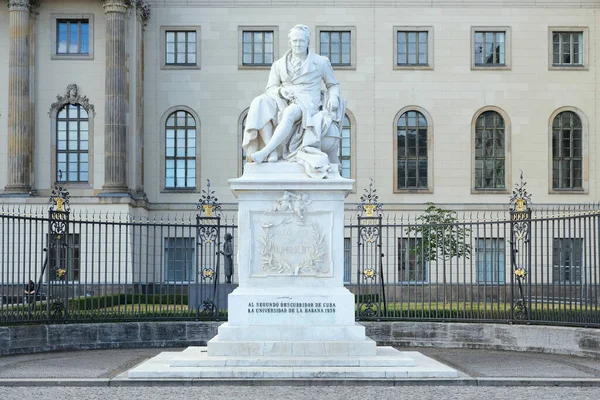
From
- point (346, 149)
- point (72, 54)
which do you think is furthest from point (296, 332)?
point (72, 54)

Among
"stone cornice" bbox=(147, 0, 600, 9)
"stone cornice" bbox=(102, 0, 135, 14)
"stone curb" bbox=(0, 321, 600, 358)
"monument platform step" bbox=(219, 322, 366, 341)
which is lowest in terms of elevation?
"stone curb" bbox=(0, 321, 600, 358)

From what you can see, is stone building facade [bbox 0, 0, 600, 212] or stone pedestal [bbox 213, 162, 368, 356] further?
stone building facade [bbox 0, 0, 600, 212]

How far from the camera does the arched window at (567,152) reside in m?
54.5

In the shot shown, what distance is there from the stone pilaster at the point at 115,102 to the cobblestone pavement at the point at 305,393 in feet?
118

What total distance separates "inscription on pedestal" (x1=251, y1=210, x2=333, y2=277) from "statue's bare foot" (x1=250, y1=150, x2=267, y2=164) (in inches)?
30.9

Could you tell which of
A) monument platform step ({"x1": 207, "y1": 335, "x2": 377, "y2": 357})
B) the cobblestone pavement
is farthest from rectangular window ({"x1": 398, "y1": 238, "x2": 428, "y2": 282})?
the cobblestone pavement

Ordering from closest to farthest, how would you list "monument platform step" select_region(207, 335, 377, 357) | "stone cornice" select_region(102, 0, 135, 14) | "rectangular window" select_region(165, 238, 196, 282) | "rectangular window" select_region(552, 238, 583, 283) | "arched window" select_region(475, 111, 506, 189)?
"monument platform step" select_region(207, 335, 377, 357) < "rectangular window" select_region(552, 238, 583, 283) < "rectangular window" select_region(165, 238, 196, 282) < "stone cornice" select_region(102, 0, 135, 14) < "arched window" select_region(475, 111, 506, 189)

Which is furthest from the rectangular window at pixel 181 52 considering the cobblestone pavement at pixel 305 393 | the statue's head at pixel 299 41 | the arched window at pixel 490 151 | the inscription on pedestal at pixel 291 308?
the cobblestone pavement at pixel 305 393

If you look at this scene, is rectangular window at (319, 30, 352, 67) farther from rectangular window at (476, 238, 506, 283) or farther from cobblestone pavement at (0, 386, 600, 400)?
cobblestone pavement at (0, 386, 600, 400)

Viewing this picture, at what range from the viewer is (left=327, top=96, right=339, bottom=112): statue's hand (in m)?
17.6

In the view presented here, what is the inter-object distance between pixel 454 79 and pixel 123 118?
50.7 ft

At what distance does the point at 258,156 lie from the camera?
17078 millimetres

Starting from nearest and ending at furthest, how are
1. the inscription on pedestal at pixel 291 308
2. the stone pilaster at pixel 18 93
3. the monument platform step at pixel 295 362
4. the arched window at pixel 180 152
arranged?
the monument platform step at pixel 295 362
the inscription on pedestal at pixel 291 308
the stone pilaster at pixel 18 93
the arched window at pixel 180 152

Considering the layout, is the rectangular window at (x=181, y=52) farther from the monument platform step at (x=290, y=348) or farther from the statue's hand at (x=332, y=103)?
the monument platform step at (x=290, y=348)
